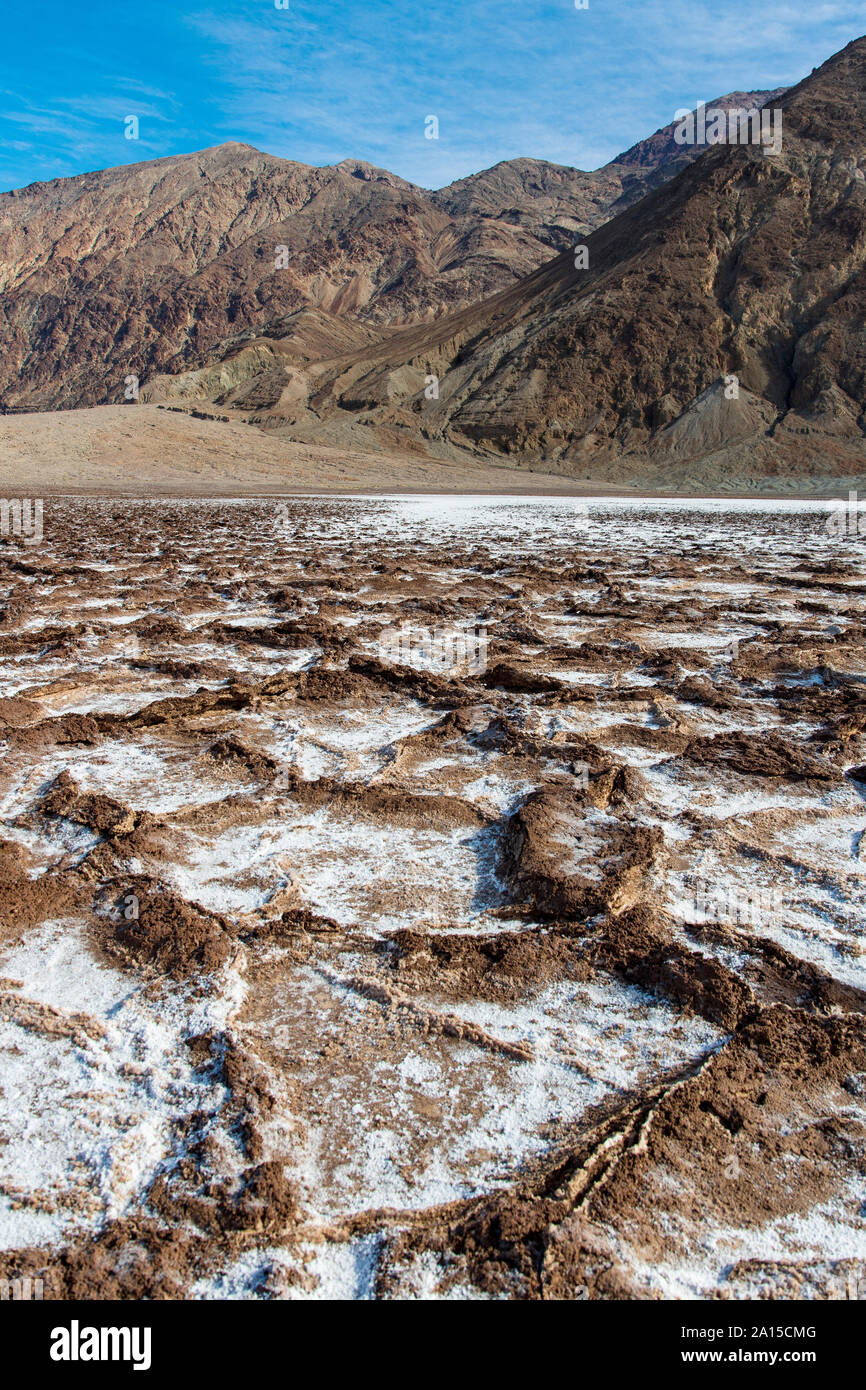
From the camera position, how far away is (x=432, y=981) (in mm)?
2119

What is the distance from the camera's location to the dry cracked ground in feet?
4.64

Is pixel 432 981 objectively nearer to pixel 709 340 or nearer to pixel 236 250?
pixel 709 340

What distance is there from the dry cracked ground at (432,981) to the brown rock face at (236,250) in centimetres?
7521

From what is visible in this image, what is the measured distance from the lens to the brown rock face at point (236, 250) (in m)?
90.2

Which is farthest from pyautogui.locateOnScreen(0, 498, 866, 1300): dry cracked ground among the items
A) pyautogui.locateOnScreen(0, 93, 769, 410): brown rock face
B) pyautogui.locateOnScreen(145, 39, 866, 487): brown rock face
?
pyautogui.locateOnScreen(0, 93, 769, 410): brown rock face

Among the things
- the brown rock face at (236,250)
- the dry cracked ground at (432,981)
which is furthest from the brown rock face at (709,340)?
the dry cracked ground at (432,981)

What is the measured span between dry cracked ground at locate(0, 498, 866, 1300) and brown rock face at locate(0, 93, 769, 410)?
75.2 m

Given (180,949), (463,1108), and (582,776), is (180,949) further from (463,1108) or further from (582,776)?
(582,776)

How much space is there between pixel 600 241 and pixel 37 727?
57.1 m

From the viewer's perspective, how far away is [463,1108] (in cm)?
172

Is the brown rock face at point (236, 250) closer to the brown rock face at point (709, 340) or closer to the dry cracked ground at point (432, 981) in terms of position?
the brown rock face at point (709, 340)

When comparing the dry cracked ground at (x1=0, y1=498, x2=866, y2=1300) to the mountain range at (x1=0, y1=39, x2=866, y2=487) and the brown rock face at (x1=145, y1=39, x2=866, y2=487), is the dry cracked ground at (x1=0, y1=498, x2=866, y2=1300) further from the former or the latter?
the brown rock face at (x1=145, y1=39, x2=866, y2=487)

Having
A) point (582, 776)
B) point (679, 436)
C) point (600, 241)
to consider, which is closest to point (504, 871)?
point (582, 776)

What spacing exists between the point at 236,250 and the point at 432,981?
13013cm
